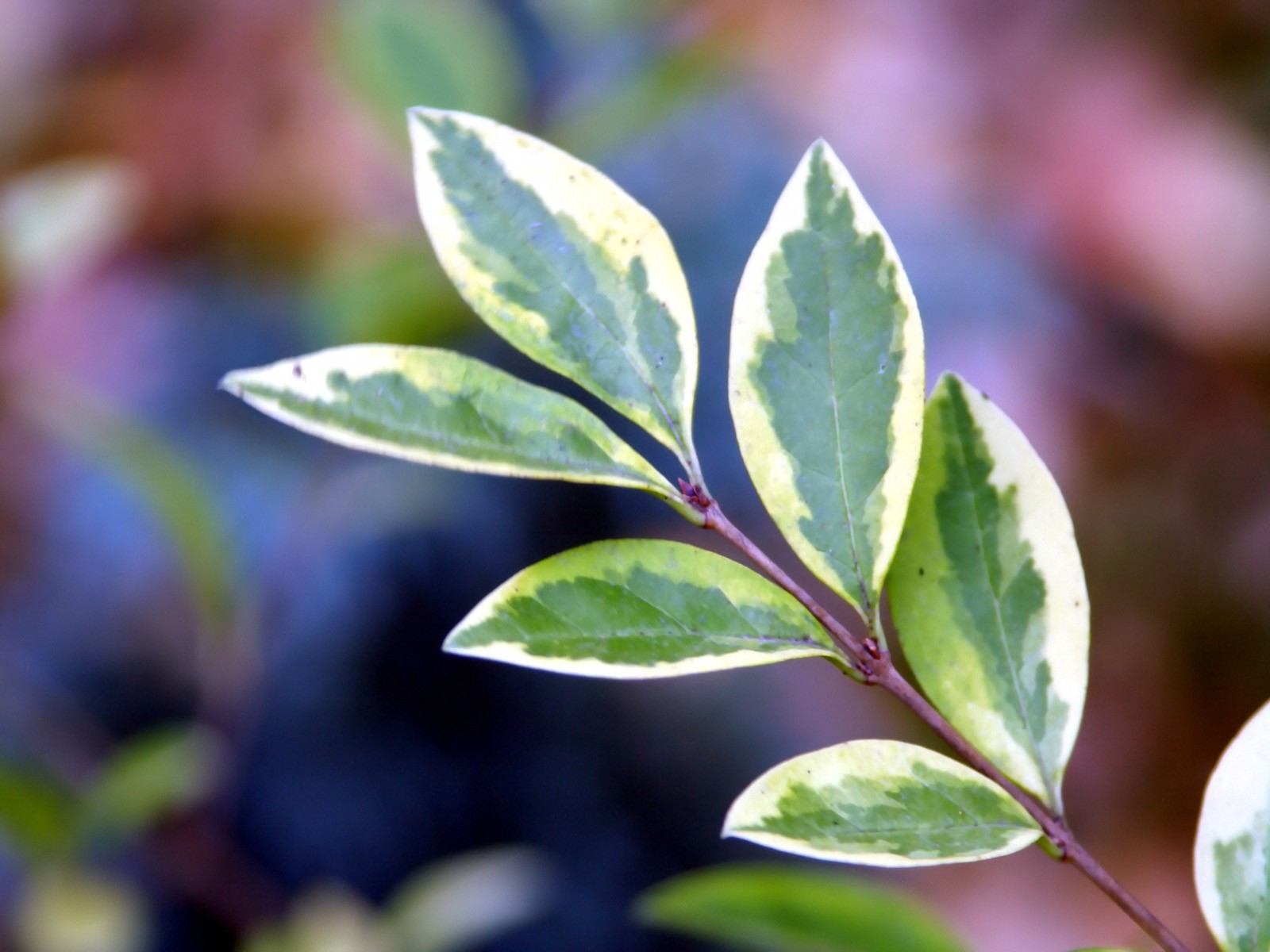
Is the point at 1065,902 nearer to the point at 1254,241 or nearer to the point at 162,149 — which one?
the point at 1254,241

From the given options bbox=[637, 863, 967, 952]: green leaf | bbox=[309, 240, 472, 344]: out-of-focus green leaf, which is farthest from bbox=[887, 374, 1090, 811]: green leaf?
bbox=[309, 240, 472, 344]: out-of-focus green leaf

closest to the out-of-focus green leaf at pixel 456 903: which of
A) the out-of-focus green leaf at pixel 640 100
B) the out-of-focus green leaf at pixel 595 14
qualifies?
the out-of-focus green leaf at pixel 640 100

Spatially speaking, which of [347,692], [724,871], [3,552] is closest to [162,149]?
[3,552]

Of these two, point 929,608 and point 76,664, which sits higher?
point 929,608

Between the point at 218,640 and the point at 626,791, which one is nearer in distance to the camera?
the point at 218,640

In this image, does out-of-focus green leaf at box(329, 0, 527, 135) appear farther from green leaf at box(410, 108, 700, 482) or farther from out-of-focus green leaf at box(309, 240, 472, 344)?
green leaf at box(410, 108, 700, 482)

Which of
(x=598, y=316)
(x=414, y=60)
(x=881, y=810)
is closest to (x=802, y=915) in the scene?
(x=881, y=810)
